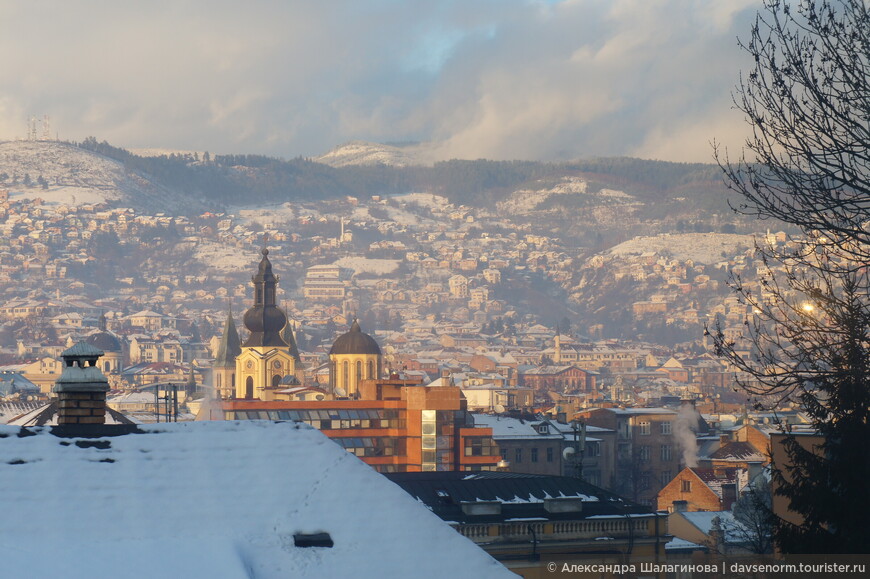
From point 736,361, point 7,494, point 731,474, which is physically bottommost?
point 731,474

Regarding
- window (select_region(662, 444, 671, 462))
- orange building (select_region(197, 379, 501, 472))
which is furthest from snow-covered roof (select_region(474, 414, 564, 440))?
window (select_region(662, 444, 671, 462))

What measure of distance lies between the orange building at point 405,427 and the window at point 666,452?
58.8 ft

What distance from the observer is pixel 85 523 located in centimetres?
1422

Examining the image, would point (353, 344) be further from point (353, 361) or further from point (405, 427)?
point (405, 427)

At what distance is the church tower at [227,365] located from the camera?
563 ft

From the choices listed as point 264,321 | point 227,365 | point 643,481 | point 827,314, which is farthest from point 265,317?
point 827,314

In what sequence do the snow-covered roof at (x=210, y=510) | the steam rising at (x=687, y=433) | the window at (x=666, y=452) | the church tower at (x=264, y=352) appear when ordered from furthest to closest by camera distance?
the church tower at (x=264, y=352) → the window at (x=666, y=452) → the steam rising at (x=687, y=433) → the snow-covered roof at (x=210, y=510)

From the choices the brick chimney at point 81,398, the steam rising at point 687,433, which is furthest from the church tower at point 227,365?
the brick chimney at point 81,398

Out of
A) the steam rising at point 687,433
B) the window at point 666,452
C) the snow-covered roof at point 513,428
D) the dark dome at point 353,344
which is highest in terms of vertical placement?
the dark dome at point 353,344

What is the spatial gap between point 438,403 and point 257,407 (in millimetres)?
13245

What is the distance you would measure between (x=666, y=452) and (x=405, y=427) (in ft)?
79.2

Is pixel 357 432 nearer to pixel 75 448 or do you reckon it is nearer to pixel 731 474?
pixel 731 474

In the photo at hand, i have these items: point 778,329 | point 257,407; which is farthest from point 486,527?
point 257,407

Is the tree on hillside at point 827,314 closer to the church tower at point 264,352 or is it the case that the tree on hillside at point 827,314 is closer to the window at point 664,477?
the window at point 664,477
